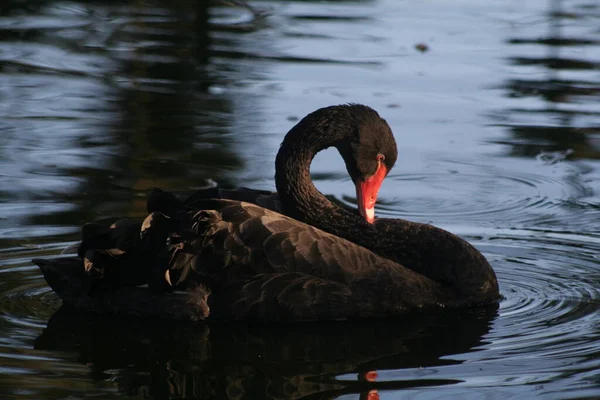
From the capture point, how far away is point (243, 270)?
234 inches

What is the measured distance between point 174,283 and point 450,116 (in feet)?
15.5

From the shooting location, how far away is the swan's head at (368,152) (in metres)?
6.39

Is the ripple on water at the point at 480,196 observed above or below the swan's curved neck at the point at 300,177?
below

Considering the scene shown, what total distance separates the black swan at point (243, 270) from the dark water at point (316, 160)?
4.5 inches

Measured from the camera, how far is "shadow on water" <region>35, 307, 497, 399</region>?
4.99m

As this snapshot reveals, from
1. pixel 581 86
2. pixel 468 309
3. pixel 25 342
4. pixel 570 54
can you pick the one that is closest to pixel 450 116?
pixel 581 86

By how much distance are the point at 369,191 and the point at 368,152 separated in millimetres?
234

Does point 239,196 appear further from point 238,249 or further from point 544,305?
point 544,305

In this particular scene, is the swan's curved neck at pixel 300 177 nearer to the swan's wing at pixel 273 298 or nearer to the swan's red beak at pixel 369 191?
the swan's red beak at pixel 369 191

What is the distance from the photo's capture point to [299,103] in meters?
10.3

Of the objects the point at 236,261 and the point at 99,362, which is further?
the point at 236,261

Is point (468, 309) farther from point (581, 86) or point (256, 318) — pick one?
point (581, 86)

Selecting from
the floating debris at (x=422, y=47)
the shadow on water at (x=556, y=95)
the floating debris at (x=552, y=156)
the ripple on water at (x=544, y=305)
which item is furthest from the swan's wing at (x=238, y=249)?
the floating debris at (x=422, y=47)

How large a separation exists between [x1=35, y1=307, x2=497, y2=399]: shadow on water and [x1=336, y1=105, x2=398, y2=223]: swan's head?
0.79 meters
